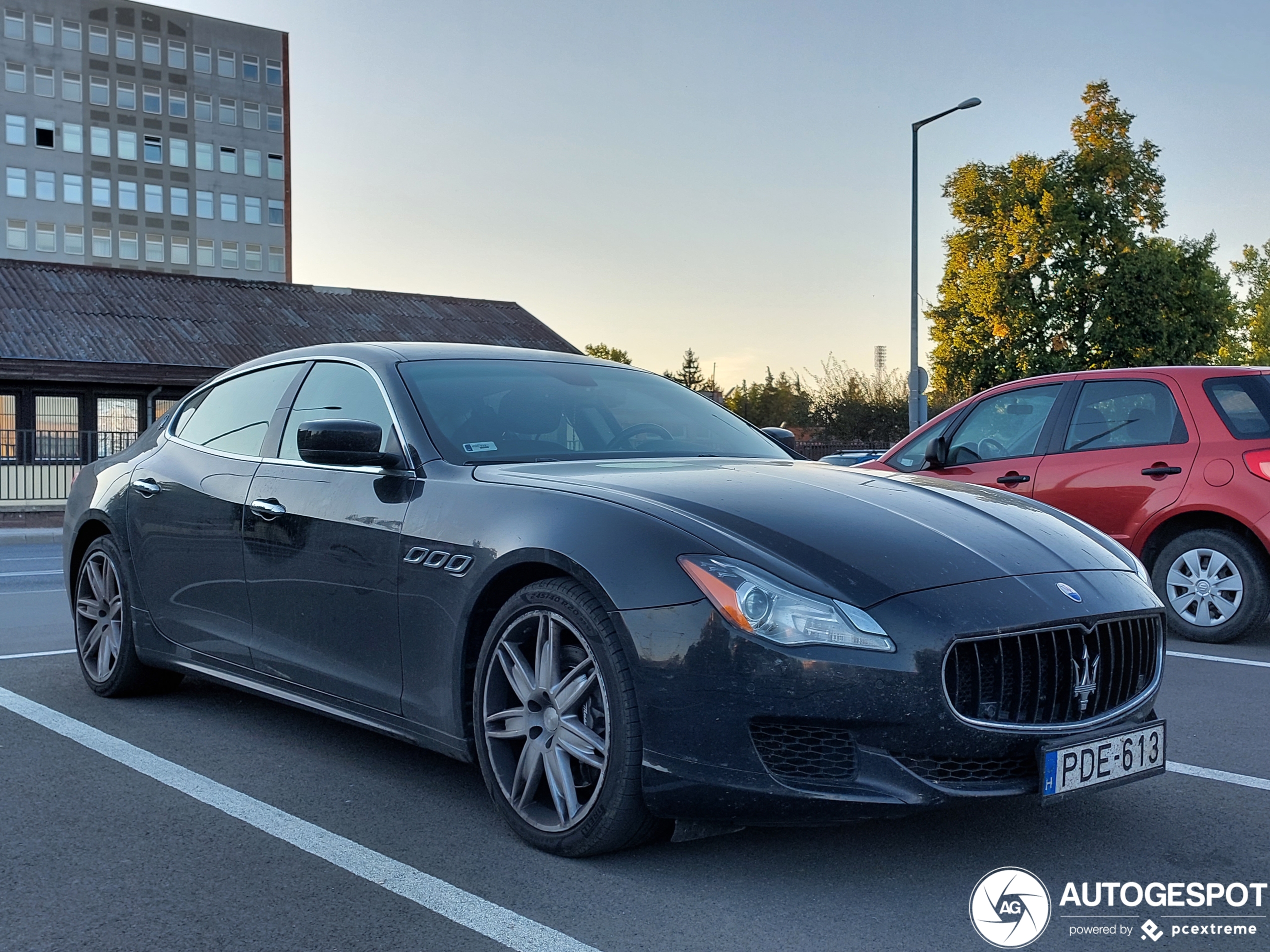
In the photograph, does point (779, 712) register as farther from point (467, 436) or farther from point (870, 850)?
point (467, 436)

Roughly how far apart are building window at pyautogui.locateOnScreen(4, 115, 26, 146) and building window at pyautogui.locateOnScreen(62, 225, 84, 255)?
5676mm

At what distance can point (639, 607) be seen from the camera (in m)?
3.38

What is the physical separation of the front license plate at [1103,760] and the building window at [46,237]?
8831 centimetres

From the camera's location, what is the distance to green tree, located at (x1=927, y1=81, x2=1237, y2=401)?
4288 cm

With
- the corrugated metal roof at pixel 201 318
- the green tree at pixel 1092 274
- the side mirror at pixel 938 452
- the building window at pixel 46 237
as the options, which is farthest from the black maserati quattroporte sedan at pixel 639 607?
the building window at pixel 46 237

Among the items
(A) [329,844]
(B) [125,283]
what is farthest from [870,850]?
(B) [125,283]

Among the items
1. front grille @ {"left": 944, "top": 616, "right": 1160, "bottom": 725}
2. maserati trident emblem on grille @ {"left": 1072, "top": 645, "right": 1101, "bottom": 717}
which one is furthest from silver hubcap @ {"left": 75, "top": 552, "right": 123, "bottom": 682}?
maserati trident emblem on grille @ {"left": 1072, "top": 645, "right": 1101, "bottom": 717}

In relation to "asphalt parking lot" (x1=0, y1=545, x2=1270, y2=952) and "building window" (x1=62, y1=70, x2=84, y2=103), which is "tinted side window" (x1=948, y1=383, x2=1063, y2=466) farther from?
"building window" (x1=62, y1=70, x2=84, y2=103)

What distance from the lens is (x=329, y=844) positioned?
12.3 ft

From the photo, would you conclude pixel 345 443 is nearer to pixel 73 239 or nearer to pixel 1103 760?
pixel 1103 760

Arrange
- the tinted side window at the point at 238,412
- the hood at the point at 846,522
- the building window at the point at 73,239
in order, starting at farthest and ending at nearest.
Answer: the building window at the point at 73,239 < the tinted side window at the point at 238,412 < the hood at the point at 846,522

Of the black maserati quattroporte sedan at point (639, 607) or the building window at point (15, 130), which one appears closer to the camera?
the black maserati quattroporte sedan at point (639, 607)

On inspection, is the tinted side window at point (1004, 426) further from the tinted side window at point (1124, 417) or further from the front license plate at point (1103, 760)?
the front license plate at point (1103, 760)

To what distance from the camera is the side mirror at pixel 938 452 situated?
27.6ft
